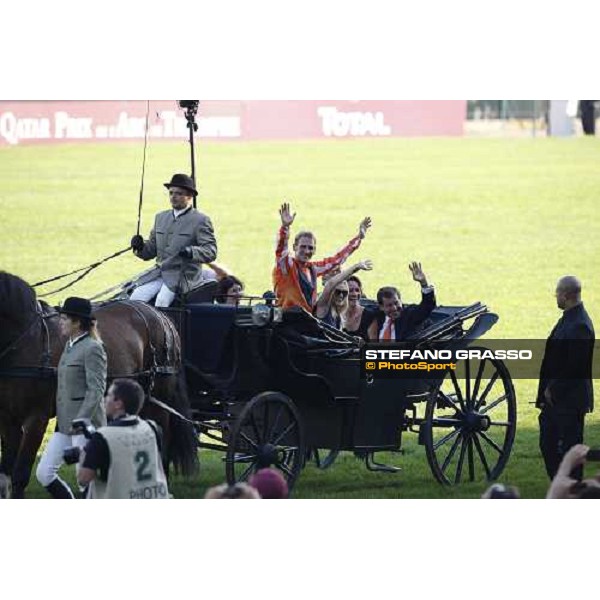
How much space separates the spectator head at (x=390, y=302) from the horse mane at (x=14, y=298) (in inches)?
96.0

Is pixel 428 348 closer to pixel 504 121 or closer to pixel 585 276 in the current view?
pixel 585 276

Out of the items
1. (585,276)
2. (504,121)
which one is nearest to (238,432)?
(585,276)

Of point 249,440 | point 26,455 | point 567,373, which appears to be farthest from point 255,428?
point 567,373

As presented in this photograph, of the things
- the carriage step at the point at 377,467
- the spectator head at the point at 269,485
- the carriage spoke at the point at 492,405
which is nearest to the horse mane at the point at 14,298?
the spectator head at the point at 269,485

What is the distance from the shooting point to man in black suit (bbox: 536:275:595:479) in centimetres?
1192

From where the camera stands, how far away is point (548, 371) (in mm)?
12008

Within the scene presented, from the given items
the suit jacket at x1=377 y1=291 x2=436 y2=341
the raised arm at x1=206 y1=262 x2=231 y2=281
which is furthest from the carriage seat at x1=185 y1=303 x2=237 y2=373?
the raised arm at x1=206 y1=262 x2=231 y2=281

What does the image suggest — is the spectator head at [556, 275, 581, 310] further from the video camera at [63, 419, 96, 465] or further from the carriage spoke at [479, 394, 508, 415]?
the video camera at [63, 419, 96, 465]

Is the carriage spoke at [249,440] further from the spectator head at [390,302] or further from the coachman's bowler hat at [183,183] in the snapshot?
the coachman's bowler hat at [183,183]

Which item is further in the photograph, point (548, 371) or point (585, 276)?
point (585, 276)

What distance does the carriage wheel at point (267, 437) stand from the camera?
1140cm

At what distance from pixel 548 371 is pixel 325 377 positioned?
1.46 meters

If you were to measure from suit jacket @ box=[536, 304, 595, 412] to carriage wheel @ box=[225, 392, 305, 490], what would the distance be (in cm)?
164
